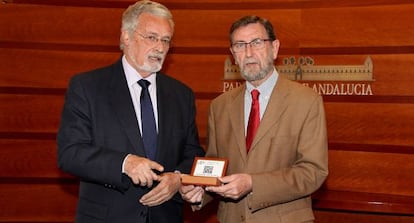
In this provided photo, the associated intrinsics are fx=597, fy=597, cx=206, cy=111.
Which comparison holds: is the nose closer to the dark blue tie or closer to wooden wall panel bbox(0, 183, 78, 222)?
the dark blue tie

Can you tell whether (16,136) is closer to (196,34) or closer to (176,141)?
(196,34)

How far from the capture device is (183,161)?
9.23 feet

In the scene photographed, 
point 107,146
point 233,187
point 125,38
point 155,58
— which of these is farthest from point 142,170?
point 125,38

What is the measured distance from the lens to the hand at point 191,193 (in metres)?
2.70

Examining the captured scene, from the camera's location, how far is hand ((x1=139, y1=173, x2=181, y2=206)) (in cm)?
248

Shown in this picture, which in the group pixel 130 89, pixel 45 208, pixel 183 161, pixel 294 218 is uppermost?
pixel 130 89

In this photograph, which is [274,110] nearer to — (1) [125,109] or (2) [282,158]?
(2) [282,158]

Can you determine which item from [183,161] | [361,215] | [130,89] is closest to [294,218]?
[183,161]

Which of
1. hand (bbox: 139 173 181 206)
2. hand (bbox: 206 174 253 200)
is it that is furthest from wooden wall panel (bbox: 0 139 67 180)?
hand (bbox: 206 174 253 200)

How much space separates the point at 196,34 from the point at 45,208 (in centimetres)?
196

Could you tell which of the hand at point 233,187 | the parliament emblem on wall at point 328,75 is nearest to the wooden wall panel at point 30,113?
the parliament emblem on wall at point 328,75

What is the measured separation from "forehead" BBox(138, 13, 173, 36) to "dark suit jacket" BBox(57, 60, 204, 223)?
23 centimetres

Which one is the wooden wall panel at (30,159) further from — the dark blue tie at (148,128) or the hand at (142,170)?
the hand at (142,170)

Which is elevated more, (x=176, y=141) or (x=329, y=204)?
(x=176, y=141)
